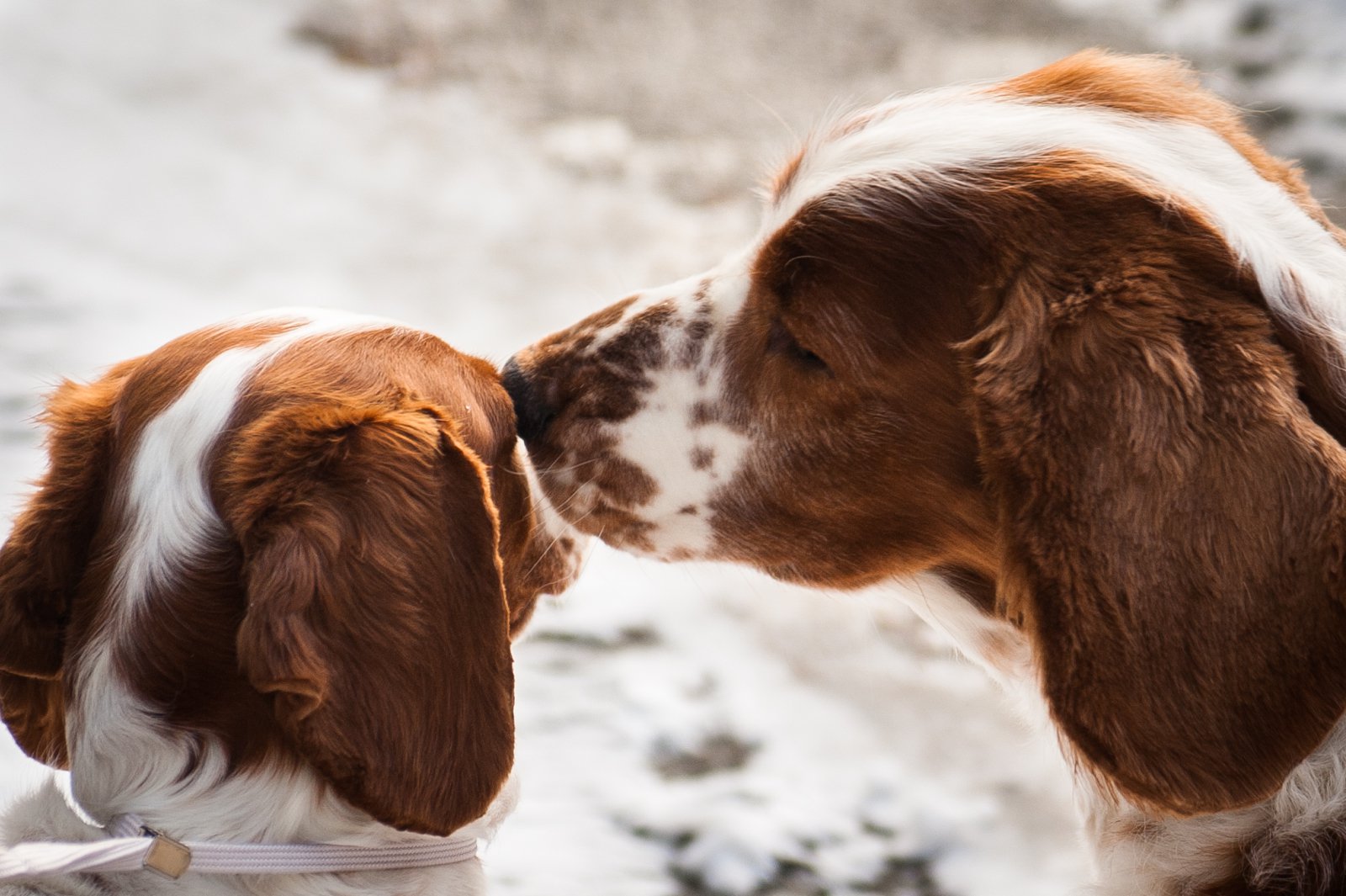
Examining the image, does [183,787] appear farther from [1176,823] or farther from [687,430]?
[1176,823]

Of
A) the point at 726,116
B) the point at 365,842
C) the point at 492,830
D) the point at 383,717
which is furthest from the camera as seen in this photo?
the point at 726,116

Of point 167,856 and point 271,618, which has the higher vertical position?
point 271,618

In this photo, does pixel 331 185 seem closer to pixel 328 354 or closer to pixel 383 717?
pixel 328 354

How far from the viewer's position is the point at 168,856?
2.07 meters

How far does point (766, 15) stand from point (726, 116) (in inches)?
25.0

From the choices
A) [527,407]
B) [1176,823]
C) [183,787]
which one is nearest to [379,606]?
[183,787]

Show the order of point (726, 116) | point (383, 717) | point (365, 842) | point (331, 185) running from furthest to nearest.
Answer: point (726, 116)
point (331, 185)
point (365, 842)
point (383, 717)

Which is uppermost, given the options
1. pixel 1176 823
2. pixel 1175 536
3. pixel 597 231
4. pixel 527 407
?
pixel 1175 536

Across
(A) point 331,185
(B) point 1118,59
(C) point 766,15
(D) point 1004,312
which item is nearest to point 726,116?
(C) point 766,15

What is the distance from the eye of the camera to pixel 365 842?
2268 millimetres

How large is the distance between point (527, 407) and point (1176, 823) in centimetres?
138

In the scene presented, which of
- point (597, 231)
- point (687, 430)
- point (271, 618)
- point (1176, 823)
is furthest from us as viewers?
point (597, 231)

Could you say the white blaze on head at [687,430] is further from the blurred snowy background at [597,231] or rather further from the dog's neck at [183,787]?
the dog's neck at [183,787]

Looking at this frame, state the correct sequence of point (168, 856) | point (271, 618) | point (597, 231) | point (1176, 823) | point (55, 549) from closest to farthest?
point (271, 618) → point (168, 856) → point (55, 549) → point (1176, 823) → point (597, 231)
